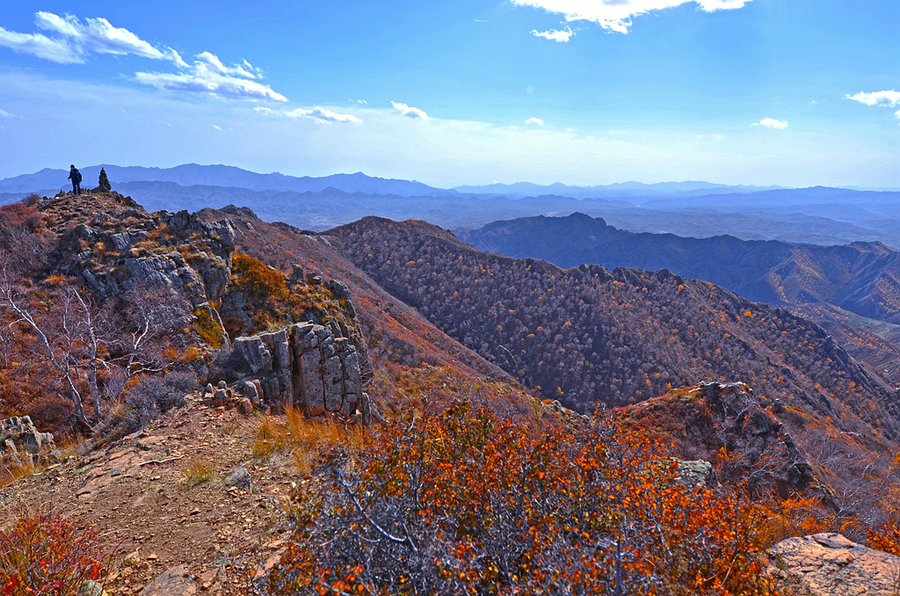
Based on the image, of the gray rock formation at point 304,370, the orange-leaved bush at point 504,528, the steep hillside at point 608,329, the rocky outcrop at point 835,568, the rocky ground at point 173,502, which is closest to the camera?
the orange-leaved bush at point 504,528

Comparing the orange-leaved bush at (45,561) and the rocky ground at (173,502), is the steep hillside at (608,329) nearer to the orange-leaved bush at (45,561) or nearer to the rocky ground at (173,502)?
the rocky ground at (173,502)

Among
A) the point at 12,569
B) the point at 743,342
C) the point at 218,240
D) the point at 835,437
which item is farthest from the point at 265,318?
the point at 743,342

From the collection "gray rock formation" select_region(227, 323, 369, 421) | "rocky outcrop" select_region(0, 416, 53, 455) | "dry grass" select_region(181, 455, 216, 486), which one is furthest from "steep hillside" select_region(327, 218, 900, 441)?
"rocky outcrop" select_region(0, 416, 53, 455)

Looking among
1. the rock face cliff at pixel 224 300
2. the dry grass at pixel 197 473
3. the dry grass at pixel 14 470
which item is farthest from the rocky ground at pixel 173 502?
the rock face cliff at pixel 224 300

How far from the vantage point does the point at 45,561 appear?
4.76 meters

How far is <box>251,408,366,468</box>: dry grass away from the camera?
342 inches

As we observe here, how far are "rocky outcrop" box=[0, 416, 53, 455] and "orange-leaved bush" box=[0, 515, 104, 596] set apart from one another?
17.6ft

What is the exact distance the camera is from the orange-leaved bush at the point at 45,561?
4.32 m

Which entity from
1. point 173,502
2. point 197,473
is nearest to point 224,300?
point 197,473

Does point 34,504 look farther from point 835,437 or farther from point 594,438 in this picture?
point 835,437

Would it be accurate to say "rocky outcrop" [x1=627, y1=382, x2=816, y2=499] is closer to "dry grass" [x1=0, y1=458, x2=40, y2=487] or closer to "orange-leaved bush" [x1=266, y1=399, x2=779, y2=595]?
"orange-leaved bush" [x1=266, y1=399, x2=779, y2=595]

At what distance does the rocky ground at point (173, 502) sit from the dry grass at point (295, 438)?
283 millimetres

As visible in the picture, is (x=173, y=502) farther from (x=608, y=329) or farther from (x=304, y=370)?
(x=608, y=329)

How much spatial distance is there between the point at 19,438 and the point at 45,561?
768 centimetres
